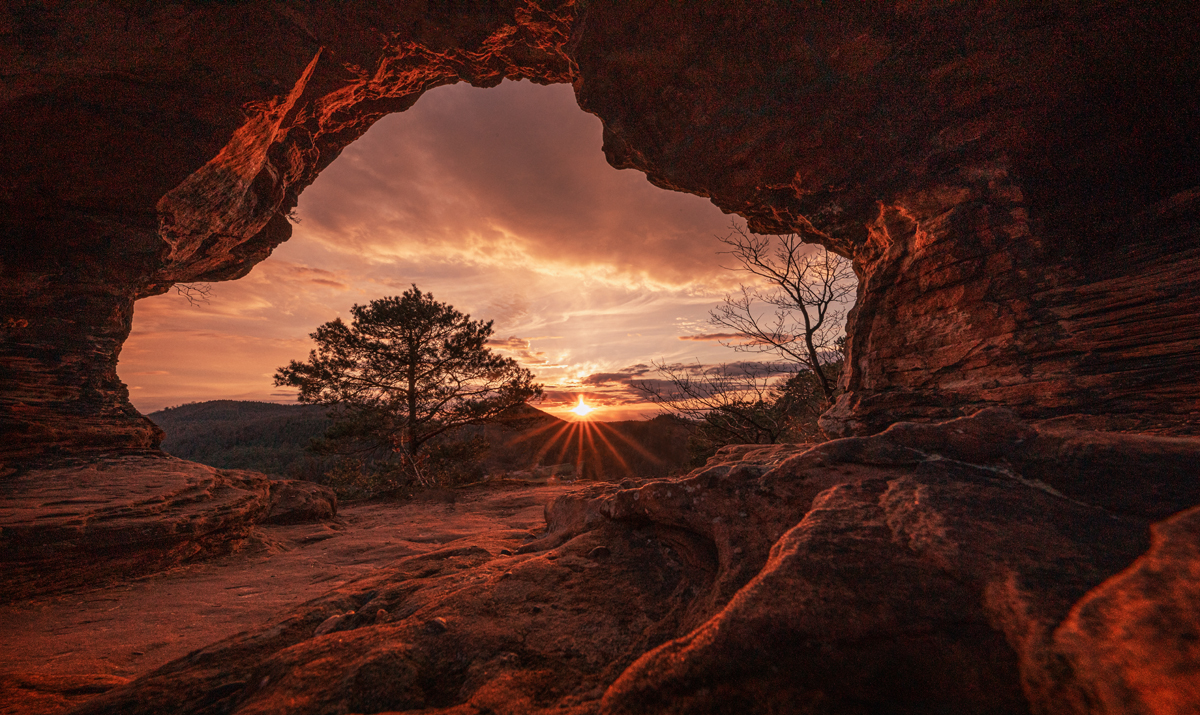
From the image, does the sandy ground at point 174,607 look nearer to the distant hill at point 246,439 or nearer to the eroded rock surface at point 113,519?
the eroded rock surface at point 113,519

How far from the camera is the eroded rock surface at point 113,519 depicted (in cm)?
442

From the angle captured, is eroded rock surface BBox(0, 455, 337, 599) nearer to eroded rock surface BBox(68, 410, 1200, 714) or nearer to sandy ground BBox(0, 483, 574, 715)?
sandy ground BBox(0, 483, 574, 715)

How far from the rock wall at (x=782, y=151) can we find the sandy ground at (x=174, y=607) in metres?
3.97

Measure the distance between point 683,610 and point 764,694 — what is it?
1011 mm

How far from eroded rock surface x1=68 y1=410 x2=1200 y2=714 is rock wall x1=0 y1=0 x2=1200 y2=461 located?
3173 mm

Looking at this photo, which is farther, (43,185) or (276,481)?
(276,481)

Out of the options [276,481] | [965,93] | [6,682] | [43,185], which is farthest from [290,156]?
[965,93]

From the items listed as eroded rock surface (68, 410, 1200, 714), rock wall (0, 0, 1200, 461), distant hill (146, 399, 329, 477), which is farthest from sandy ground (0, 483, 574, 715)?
distant hill (146, 399, 329, 477)

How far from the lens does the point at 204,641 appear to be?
3.12 m

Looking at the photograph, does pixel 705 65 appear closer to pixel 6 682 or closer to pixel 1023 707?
pixel 1023 707

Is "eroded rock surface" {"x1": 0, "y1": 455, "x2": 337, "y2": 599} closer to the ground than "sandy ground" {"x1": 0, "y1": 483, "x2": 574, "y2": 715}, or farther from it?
farther from it

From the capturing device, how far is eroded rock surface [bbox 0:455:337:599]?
4.42 meters

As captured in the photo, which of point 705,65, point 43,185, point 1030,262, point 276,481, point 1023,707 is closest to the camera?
point 1023,707

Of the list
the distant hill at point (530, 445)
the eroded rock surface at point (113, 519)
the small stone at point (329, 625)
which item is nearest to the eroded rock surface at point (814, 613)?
the small stone at point (329, 625)
